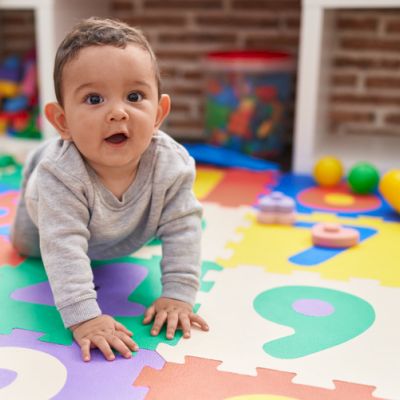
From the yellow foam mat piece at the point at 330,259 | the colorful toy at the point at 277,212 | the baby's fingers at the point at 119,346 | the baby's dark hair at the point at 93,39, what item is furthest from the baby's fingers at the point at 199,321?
the colorful toy at the point at 277,212

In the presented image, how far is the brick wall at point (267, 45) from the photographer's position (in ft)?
5.70

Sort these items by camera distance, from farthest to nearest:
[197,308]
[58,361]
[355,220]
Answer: [355,220]
[197,308]
[58,361]

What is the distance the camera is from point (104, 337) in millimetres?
719

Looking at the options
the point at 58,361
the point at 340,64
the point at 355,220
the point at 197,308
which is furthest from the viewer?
the point at 340,64

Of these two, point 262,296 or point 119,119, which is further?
point 262,296

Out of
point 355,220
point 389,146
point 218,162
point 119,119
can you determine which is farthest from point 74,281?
point 389,146

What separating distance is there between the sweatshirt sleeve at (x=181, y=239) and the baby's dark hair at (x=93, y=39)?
0.60 ft

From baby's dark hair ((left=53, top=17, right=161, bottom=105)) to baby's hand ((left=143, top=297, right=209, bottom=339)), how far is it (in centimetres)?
30

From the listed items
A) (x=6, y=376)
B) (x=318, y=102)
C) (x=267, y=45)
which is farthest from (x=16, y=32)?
(x=6, y=376)

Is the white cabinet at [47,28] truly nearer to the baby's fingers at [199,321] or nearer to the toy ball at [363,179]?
the toy ball at [363,179]

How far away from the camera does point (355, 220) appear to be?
120 centimetres

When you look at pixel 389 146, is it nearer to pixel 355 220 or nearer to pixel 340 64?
pixel 340 64

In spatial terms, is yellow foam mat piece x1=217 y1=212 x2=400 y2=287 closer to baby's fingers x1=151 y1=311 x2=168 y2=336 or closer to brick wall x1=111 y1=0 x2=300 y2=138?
baby's fingers x1=151 y1=311 x2=168 y2=336

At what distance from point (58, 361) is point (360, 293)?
0.44m
